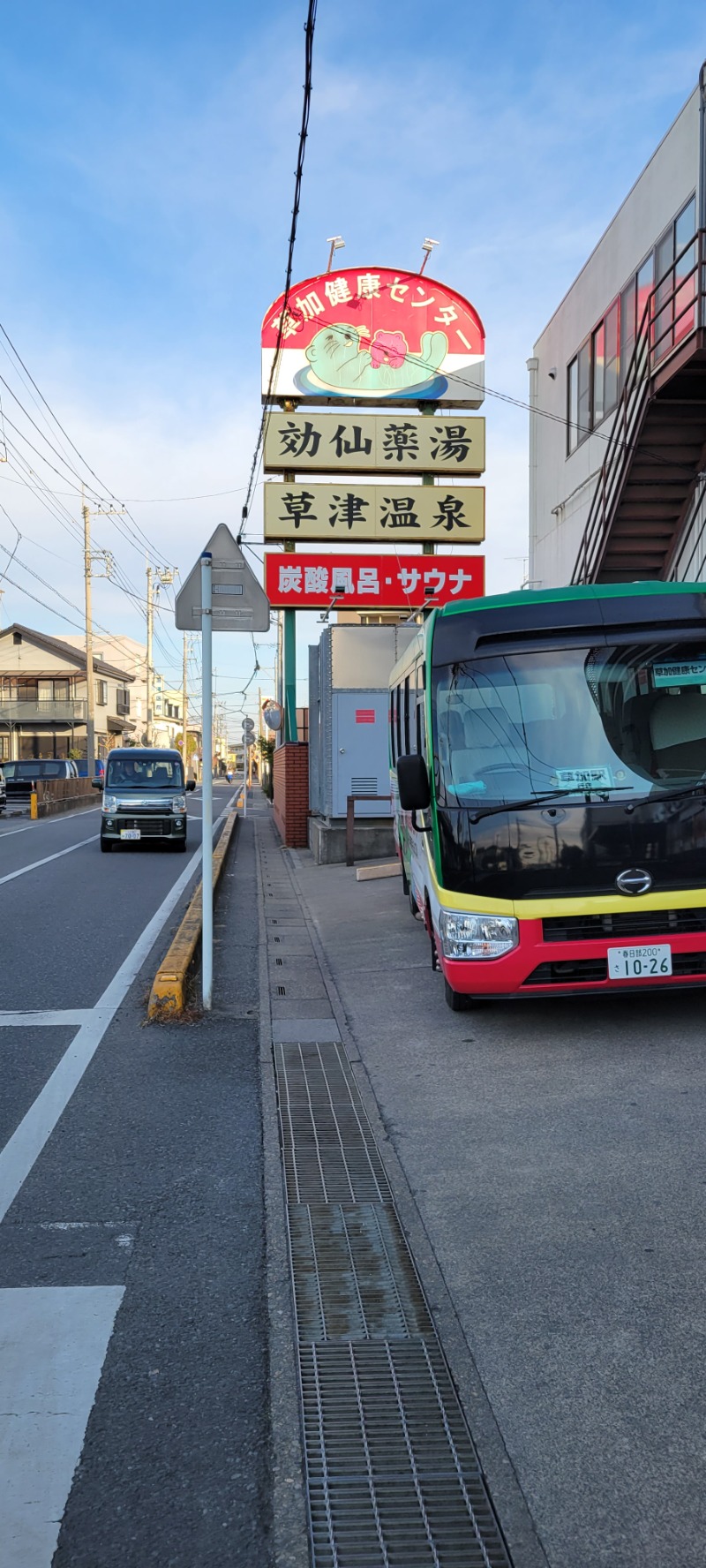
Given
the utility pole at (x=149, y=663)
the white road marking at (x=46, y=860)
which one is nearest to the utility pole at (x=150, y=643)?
the utility pole at (x=149, y=663)

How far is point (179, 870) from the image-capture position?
1678cm

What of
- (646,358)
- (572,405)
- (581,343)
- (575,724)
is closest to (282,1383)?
(575,724)

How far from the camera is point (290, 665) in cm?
2017

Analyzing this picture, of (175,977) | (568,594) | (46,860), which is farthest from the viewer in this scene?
(46,860)

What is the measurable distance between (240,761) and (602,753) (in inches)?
5503

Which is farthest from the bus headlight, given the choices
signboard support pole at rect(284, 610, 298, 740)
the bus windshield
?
signboard support pole at rect(284, 610, 298, 740)

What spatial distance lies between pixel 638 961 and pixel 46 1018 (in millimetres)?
3677

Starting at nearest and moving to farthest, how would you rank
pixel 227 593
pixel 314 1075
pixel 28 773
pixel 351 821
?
pixel 314 1075, pixel 227 593, pixel 351 821, pixel 28 773

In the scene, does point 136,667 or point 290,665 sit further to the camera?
point 136,667

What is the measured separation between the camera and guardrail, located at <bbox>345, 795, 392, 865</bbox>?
15758 millimetres

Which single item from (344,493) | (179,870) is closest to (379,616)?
(344,493)

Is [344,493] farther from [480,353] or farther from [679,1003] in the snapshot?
[679,1003]

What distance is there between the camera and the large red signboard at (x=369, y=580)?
777 inches

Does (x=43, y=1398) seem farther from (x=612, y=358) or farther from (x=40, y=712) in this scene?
(x=40, y=712)
